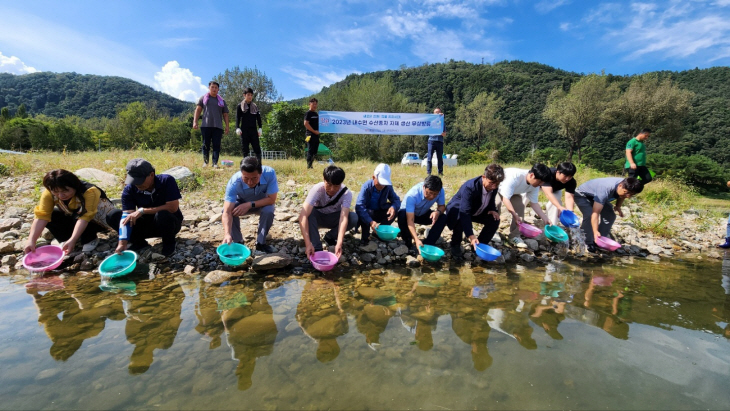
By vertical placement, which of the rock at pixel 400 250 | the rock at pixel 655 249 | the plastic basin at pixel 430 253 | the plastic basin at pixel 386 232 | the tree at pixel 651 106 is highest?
the tree at pixel 651 106

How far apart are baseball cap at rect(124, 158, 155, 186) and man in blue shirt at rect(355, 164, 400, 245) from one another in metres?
2.22

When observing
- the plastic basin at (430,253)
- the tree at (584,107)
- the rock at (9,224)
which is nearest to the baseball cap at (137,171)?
the rock at (9,224)

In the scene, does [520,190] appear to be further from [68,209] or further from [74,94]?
[74,94]

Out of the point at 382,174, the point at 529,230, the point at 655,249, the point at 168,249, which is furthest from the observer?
the point at 655,249

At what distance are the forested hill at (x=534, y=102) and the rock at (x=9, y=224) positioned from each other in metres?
28.1

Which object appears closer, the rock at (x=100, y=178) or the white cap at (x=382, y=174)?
the white cap at (x=382, y=174)

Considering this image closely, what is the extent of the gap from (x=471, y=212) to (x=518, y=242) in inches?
44.0

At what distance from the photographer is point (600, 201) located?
439 cm

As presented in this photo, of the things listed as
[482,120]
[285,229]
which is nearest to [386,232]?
[285,229]

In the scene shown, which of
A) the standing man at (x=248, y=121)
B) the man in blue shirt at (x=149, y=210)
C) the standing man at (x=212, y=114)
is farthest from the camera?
the standing man at (x=248, y=121)

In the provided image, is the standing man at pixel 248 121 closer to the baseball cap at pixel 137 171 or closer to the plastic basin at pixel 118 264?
the baseball cap at pixel 137 171

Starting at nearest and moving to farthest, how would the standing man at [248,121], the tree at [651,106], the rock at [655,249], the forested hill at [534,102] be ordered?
the rock at [655,249] < the standing man at [248,121] < the tree at [651,106] < the forested hill at [534,102]

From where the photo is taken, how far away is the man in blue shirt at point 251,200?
11.3ft

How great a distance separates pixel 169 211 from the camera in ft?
11.3
